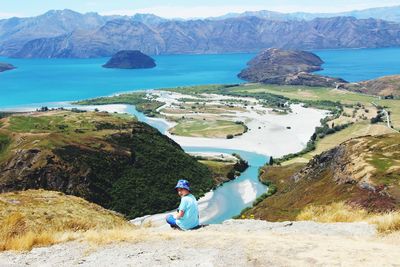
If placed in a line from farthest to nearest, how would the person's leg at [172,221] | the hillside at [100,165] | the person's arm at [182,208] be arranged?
the hillside at [100,165] → the person's leg at [172,221] → the person's arm at [182,208]

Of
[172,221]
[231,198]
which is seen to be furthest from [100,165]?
[172,221]

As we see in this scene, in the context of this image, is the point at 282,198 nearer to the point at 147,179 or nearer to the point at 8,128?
the point at 147,179

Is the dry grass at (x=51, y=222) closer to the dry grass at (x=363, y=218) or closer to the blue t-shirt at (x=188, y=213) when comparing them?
the blue t-shirt at (x=188, y=213)

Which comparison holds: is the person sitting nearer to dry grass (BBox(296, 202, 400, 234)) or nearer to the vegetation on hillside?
dry grass (BBox(296, 202, 400, 234))

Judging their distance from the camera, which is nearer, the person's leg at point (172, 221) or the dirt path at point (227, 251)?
the dirt path at point (227, 251)

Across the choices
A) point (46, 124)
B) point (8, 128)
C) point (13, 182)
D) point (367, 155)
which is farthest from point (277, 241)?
point (46, 124)

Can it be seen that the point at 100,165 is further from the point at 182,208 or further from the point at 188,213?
the point at 182,208

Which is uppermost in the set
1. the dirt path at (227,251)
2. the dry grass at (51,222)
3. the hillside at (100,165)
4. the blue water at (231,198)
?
the dirt path at (227,251)

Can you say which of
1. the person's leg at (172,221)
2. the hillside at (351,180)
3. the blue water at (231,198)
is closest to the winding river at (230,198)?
the blue water at (231,198)
